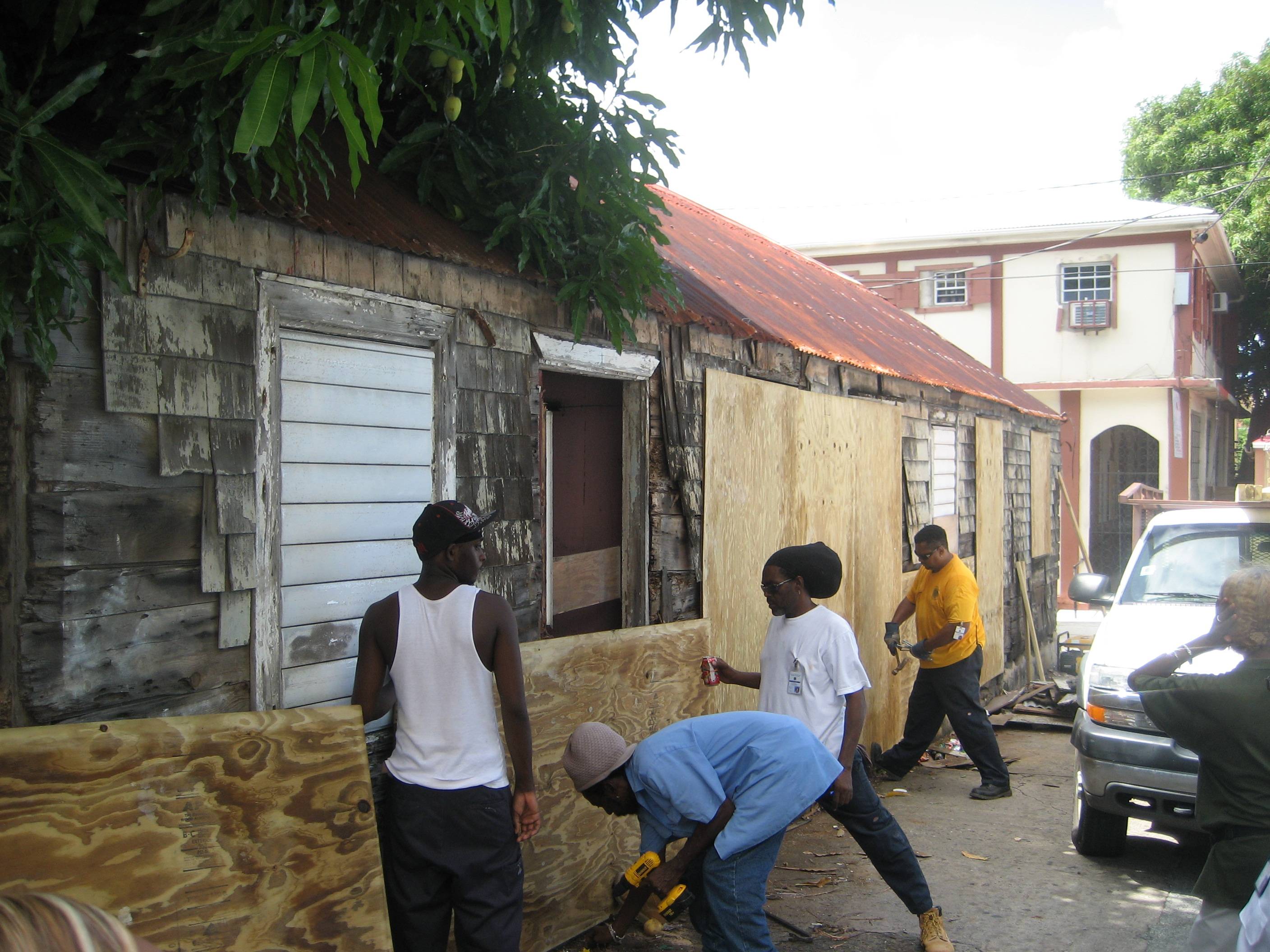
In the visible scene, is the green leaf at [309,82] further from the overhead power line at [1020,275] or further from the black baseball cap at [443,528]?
the overhead power line at [1020,275]

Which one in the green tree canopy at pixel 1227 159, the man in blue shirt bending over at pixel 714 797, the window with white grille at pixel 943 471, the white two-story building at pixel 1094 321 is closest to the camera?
the man in blue shirt bending over at pixel 714 797

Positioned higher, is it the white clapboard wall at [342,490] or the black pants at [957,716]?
the white clapboard wall at [342,490]

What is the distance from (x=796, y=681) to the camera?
4656 mm

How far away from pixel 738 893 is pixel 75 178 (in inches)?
114

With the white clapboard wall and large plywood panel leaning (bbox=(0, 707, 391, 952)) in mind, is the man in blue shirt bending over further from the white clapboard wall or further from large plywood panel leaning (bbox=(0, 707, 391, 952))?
the white clapboard wall

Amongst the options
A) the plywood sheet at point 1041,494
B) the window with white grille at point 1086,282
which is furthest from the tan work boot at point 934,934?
the window with white grille at point 1086,282

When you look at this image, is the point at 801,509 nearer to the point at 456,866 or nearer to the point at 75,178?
the point at 456,866

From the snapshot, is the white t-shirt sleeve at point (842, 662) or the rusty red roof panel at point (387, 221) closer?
the rusty red roof panel at point (387, 221)

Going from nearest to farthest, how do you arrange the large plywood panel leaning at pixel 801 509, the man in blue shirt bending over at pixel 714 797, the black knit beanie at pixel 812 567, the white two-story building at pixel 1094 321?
the man in blue shirt bending over at pixel 714 797, the black knit beanie at pixel 812 567, the large plywood panel leaning at pixel 801 509, the white two-story building at pixel 1094 321

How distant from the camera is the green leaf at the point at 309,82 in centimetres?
242

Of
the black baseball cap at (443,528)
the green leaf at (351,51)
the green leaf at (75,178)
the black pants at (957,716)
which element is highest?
the green leaf at (351,51)

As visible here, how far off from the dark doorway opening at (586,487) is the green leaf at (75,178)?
3.23 metres

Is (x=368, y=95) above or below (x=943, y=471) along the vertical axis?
above

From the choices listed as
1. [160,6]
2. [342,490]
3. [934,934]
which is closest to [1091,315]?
[934,934]
